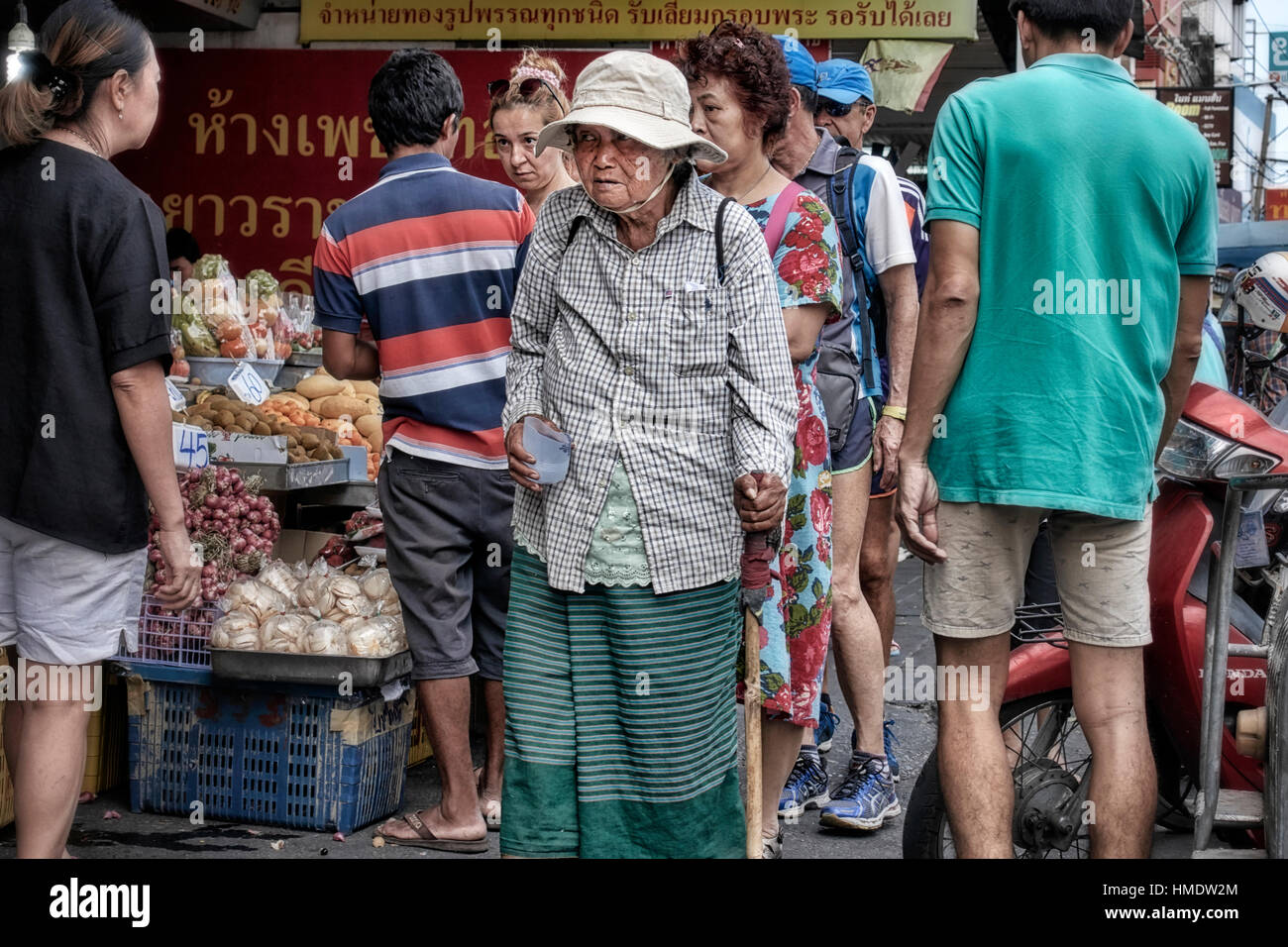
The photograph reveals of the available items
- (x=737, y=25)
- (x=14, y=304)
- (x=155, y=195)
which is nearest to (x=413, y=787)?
(x=14, y=304)

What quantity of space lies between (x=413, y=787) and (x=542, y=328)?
2.40 metres

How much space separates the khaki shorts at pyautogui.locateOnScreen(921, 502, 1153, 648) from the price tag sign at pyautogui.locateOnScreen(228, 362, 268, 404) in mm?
3814

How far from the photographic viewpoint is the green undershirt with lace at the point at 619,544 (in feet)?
10.0

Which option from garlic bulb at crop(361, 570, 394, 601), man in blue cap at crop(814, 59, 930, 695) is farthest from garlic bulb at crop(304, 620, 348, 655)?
man in blue cap at crop(814, 59, 930, 695)

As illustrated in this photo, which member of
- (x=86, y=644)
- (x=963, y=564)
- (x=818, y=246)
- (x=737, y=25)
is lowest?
(x=86, y=644)

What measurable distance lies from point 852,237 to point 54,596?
2702 mm

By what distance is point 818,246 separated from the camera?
363cm

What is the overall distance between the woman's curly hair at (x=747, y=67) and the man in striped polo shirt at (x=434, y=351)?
875 mm

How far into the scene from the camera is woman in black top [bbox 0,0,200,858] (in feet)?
10.6

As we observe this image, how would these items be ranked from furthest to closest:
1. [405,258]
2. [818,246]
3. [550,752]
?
1. [405,258]
2. [818,246]
3. [550,752]

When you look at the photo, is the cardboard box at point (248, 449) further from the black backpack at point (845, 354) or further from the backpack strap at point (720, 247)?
the backpack strap at point (720, 247)

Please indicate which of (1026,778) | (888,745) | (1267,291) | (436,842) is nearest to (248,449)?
(436,842)

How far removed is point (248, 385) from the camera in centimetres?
620

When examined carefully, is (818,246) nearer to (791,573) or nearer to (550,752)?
(791,573)
